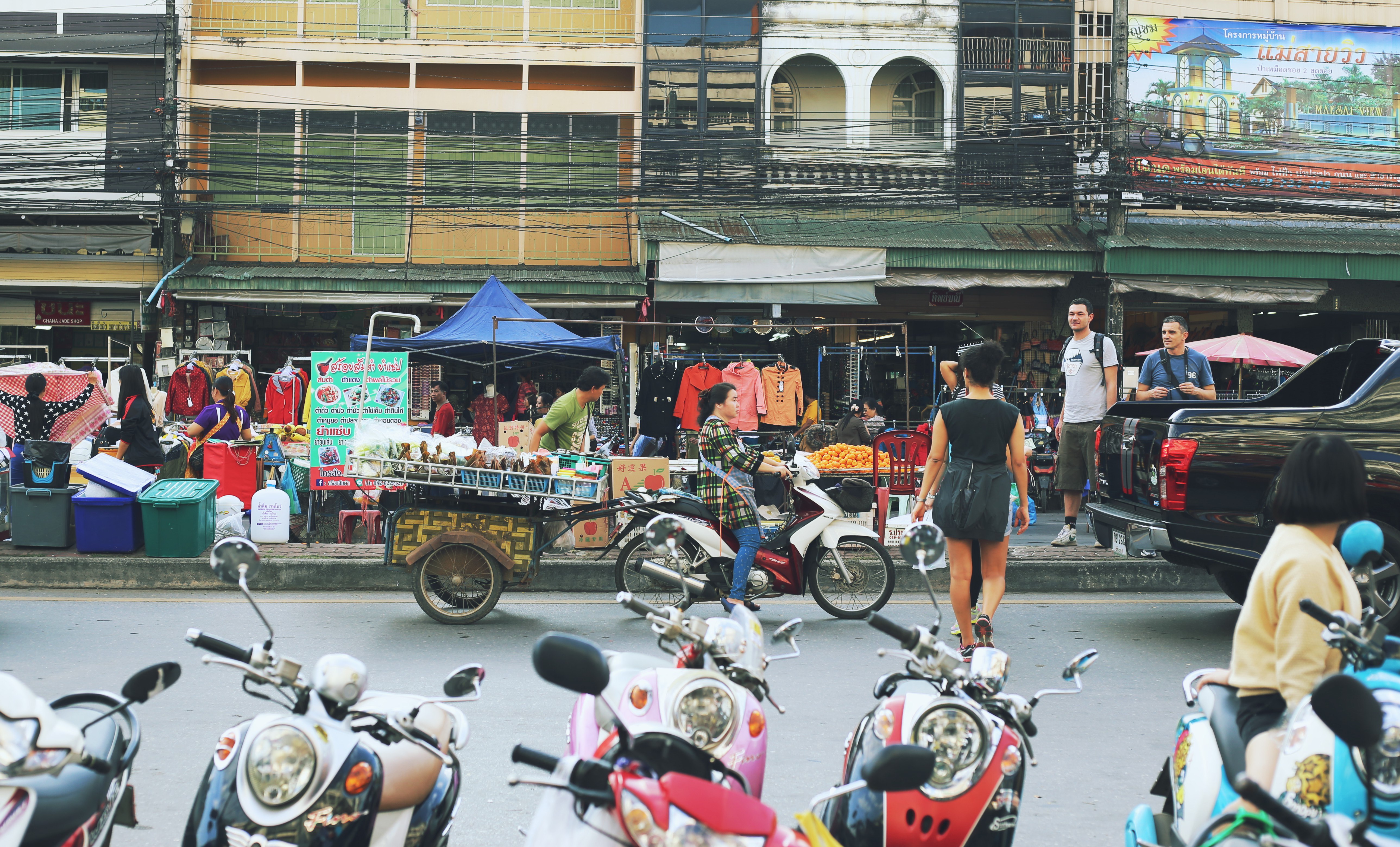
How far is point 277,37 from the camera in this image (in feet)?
67.2

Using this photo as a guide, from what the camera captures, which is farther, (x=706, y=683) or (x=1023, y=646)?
(x=1023, y=646)

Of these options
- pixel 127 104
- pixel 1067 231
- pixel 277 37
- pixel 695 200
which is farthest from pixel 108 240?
pixel 1067 231

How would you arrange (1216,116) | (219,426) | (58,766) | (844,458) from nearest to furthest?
(58,766) → (844,458) → (219,426) → (1216,116)

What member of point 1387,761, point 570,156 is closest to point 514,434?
point 1387,761

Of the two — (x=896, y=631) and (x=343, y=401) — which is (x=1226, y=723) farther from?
(x=343, y=401)

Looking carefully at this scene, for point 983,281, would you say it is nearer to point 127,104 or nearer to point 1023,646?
point 1023,646

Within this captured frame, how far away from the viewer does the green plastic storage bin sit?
915cm

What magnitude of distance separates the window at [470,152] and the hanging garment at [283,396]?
5.90 m

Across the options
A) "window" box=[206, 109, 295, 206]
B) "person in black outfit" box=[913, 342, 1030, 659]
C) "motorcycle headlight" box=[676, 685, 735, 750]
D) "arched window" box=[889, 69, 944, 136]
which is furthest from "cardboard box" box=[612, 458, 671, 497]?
"window" box=[206, 109, 295, 206]

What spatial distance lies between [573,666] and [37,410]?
12658 millimetres

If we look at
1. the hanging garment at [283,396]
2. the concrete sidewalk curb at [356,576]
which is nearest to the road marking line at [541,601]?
the concrete sidewalk curb at [356,576]

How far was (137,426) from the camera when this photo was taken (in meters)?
10.5

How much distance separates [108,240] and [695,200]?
10.1 metres

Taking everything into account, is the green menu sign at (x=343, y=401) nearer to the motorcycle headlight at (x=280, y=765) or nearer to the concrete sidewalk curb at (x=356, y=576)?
the concrete sidewalk curb at (x=356, y=576)
